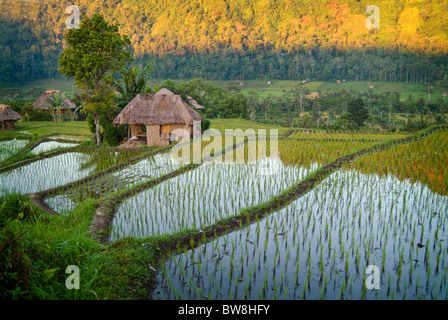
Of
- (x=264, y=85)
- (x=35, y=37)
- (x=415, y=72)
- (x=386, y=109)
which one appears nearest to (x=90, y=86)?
(x=386, y=109)

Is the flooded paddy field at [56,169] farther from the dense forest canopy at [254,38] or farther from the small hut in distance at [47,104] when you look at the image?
the dense forest canopy at [254,38]

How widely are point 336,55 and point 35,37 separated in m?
54.2

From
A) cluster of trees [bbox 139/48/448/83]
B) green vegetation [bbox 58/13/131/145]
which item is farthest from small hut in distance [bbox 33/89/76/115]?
cluster of trees [bbox 139/48/448/83]

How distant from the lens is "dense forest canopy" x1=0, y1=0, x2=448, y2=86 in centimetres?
4944

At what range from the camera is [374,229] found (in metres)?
4.30

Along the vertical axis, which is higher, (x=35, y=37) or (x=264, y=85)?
(x=35, y=37)

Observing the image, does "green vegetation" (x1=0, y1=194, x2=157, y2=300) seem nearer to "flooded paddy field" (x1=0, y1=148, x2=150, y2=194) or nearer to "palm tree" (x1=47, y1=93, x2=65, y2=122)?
"flooded paddy field" (x1=0, y1=148, x2=150, y2=194)

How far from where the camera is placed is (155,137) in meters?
12.1

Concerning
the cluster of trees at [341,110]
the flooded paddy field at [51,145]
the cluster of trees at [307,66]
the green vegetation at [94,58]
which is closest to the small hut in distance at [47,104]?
the flooded paddy field at [51,145]

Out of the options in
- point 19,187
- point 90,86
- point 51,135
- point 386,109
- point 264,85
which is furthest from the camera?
point 264,85

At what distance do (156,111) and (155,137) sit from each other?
0.95m

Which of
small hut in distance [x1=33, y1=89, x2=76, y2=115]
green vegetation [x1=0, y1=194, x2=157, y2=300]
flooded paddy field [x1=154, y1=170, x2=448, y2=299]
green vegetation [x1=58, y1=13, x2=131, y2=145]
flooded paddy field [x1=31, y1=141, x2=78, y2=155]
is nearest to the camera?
green vegetation [x1=0, y1=194, x2=157, y2=300]
